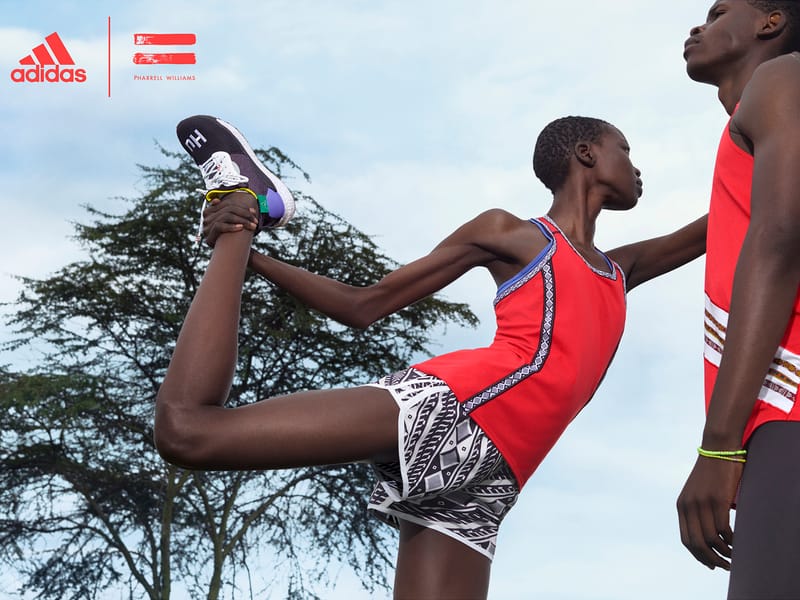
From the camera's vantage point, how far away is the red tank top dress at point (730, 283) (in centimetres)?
208

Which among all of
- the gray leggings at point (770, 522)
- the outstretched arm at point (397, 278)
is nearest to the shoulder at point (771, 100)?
the gray leggings at point (770, 522)

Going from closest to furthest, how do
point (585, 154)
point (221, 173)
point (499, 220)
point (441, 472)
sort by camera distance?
point (441, 472) → point (221, 173) → point (499, 220) → point (585, 154)

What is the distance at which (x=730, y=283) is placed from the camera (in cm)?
228

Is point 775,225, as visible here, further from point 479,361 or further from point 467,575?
point 467,575

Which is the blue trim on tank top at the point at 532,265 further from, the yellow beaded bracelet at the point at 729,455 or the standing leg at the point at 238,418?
the yellow beaded bracelet at the point at 729,455

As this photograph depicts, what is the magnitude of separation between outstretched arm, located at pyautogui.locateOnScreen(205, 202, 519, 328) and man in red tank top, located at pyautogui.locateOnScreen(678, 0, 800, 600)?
5.35 feet

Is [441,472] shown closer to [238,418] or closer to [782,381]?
[238,418]

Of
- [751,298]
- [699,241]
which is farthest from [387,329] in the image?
[751,298]

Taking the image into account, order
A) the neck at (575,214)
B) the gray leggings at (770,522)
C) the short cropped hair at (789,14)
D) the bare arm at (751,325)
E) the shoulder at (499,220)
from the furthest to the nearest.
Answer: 1. the neck at (575,214)
2. the shoulder at (499,220)
3. the short cropped hair at (789,14)
4. the bare arm at (751,325)
5. the gray leggings at (770,522)

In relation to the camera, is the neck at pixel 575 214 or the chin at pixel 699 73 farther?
the neck at pixel 575 214

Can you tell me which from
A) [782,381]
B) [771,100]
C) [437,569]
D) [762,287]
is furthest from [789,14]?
[437,569]

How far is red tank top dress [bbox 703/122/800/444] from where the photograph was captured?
2.08 m

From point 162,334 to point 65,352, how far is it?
1.93 metres

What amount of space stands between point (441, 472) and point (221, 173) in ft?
4.46
